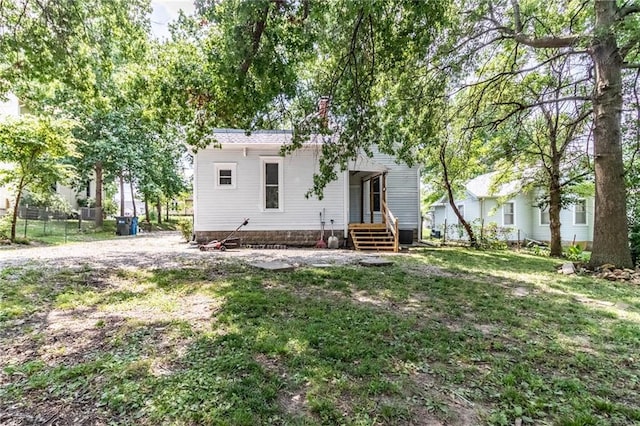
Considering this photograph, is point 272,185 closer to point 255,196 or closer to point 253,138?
point 255,196

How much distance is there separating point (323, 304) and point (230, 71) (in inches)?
161

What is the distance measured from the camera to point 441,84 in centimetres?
859

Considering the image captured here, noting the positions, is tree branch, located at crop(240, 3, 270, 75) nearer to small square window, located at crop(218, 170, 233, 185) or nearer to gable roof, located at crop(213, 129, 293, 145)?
gable roof, located at crop(213, 129, 293, 145)

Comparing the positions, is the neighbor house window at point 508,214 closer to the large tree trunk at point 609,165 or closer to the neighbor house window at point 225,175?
the large tree trunk at point 609,165

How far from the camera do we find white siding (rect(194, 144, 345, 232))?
39.6ft

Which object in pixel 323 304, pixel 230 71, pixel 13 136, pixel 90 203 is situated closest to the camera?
pixel 323 304

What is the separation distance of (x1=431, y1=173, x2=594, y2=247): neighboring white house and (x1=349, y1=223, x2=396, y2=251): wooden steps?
551cm

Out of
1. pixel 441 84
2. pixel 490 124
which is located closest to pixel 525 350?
pixel 441 84

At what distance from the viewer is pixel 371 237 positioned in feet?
41.3

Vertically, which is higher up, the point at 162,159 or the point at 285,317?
the point at 162,159

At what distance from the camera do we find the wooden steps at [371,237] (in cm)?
1223

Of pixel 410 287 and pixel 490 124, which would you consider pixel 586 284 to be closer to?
pixel 410 287

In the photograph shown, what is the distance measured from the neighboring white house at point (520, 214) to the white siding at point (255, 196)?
24.7 ft

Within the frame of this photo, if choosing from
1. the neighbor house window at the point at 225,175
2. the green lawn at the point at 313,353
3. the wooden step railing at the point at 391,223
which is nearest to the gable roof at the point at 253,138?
the neighbor house window at the point at 225,175
